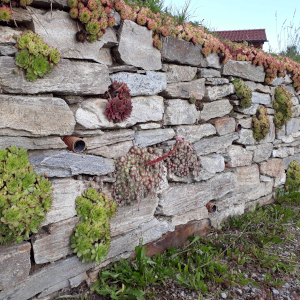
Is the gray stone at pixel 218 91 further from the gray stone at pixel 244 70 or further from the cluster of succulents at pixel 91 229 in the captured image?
the cluster of succulents at pixel 91 229

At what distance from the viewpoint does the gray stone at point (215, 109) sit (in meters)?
3.76

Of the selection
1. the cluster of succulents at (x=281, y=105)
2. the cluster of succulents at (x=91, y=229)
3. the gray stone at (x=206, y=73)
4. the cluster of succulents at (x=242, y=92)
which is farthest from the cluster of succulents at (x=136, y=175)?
the cluster of succulents at (x=281, y=105)

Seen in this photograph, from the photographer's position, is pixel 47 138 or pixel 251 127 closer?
pixel 47 138

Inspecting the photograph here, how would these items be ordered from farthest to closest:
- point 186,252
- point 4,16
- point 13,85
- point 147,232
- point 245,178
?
point 245,178, point 186,252, point 147,232, point 13,85, point 4,16

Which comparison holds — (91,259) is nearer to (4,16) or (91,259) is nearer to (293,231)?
(4,16)

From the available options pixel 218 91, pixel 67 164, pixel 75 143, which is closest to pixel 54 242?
pixel 67 164

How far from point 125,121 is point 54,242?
1370 mm

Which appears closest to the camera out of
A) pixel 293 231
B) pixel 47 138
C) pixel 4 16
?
pixel 4 16

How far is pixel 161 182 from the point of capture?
3213 mm

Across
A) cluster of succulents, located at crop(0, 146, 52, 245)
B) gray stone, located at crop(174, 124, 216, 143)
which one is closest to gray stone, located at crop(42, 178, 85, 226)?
cluster of succulents, located at crop(0, 146, 52, 245)

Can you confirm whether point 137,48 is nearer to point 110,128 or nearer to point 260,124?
point 110,128

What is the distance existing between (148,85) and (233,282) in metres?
2.34

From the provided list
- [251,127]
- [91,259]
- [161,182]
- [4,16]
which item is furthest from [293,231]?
[4,16]

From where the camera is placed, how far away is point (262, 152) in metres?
4.86
